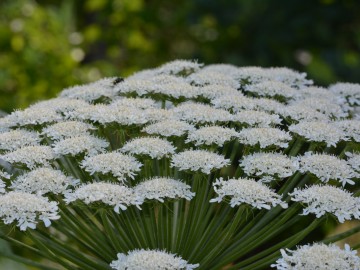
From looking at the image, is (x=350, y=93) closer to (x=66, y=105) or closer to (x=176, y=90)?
(x=176, y=90)

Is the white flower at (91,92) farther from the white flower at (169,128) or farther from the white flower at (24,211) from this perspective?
the white flower at (24,211)

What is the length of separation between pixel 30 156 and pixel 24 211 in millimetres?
724

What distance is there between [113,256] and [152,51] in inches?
406

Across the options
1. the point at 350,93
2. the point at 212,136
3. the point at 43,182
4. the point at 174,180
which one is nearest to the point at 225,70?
the point at 350,93

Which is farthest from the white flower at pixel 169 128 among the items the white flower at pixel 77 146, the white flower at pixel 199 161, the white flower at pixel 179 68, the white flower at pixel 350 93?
the white flower at pixel 350 93

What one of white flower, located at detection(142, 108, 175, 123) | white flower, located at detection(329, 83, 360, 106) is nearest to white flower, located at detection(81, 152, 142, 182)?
white flower, located at detection(142, 108, 175, 123)

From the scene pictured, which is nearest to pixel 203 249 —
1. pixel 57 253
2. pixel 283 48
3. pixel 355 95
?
pixel 57 253

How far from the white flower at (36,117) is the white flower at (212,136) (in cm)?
114

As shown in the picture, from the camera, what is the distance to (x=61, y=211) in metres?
4.20

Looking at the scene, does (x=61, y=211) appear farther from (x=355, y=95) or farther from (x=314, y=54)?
(x=314, y=54)

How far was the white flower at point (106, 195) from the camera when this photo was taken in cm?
392

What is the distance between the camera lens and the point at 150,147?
4480mm

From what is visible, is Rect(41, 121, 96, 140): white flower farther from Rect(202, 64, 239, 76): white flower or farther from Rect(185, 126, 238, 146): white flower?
Rect(202, 64, 239, 76): white flower

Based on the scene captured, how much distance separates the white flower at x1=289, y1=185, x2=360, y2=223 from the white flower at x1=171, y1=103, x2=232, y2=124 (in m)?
1.07
